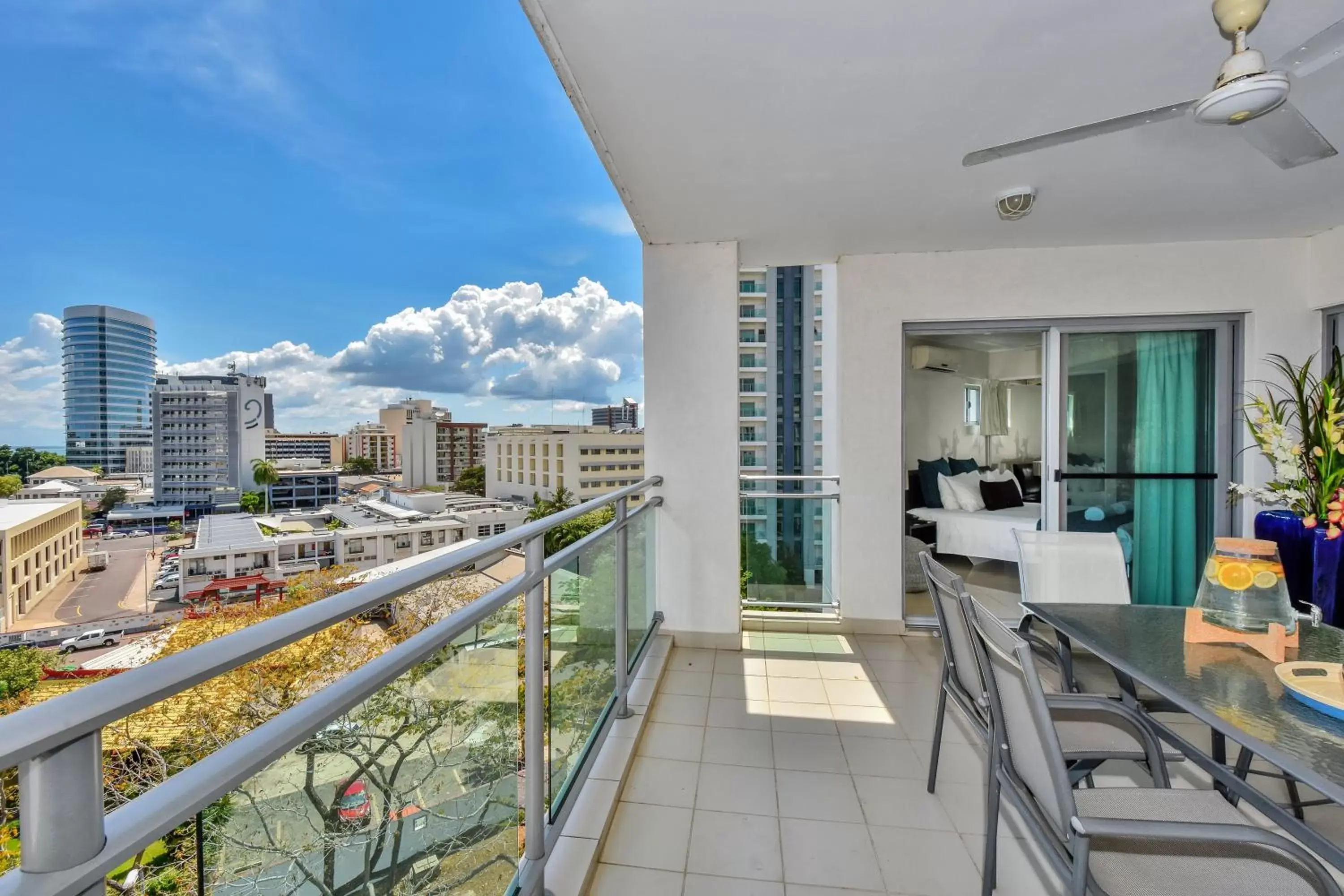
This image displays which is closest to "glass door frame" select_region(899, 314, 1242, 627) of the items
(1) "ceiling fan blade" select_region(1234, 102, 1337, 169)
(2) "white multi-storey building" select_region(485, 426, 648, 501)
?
(1) "ceiling fan blade" select_region(1234, 102, 1337, 169)

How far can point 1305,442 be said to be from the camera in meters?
3.23

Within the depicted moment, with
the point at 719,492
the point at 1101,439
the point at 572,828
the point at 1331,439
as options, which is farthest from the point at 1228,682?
the point at 1101,439

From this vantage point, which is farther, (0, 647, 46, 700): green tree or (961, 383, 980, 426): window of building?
(961, 383, 980, 426): window of building

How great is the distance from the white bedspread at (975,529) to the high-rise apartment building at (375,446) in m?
9.51

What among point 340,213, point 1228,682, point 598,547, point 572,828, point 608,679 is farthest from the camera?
point 340,213

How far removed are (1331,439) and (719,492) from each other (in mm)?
2662

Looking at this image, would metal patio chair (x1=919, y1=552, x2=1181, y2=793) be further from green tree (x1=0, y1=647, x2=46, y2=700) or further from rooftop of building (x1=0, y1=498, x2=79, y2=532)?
rooftop of building (x1=0, y1=498, x2=79, y2=532)

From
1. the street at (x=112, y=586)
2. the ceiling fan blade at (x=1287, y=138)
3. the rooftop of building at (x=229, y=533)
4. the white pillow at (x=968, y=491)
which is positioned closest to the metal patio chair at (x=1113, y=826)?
the ceiling fan blade at (x=1287, y=138)

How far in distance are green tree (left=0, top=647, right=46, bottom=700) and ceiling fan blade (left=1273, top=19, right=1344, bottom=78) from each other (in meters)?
4.24

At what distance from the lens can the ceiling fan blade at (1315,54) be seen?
1.39m

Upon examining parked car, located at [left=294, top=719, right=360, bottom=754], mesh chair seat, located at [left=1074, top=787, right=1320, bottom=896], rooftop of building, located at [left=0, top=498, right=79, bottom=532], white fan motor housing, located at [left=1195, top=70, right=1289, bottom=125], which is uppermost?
white fan motor housing, located at [left=1195, top=70, right=1289, bottom=125]

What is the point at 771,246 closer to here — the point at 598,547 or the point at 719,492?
the point at 719,492

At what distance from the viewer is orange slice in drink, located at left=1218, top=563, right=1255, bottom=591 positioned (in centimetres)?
173

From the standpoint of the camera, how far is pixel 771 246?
367 cm
